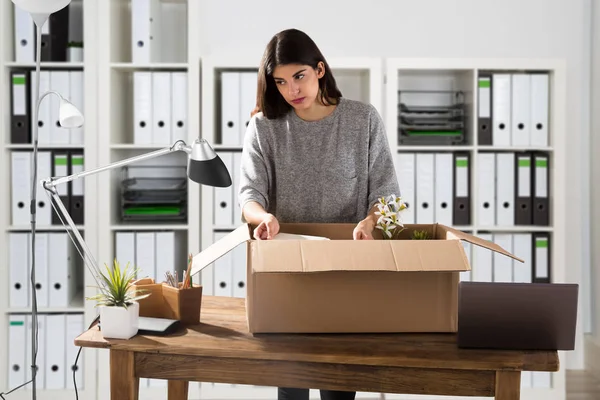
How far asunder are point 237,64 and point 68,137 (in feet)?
2.65

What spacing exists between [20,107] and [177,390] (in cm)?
179

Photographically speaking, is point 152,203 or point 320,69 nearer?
point 320,69

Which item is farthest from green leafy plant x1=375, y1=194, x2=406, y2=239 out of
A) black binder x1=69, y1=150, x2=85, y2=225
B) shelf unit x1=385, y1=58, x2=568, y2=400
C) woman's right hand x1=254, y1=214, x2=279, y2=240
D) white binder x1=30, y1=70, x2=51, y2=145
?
white binder x1=30, y1=70, x2=51, y2=145

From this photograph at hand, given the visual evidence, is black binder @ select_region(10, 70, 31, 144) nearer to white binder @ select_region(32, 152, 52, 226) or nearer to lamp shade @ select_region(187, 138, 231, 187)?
white binder @ select_region(32, 152, 52, 226)

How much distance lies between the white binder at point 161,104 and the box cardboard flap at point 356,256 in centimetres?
185

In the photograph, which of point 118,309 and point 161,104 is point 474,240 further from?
point 161,104

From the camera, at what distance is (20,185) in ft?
10.2

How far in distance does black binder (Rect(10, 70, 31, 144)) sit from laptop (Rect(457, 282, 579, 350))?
7.77 feet

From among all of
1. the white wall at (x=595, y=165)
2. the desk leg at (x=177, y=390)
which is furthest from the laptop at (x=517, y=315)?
the white wall at (x=595, y=165)

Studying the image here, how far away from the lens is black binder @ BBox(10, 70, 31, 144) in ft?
10.1

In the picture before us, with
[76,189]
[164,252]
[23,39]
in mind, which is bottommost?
[164,252]

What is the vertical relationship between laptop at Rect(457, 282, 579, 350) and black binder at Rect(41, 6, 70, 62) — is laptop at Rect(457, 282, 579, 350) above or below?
below

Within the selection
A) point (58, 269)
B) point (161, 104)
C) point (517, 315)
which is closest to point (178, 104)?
point (161, 104)

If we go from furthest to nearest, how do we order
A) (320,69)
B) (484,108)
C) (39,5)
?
(484,108) < (39,5) < (320,69)
